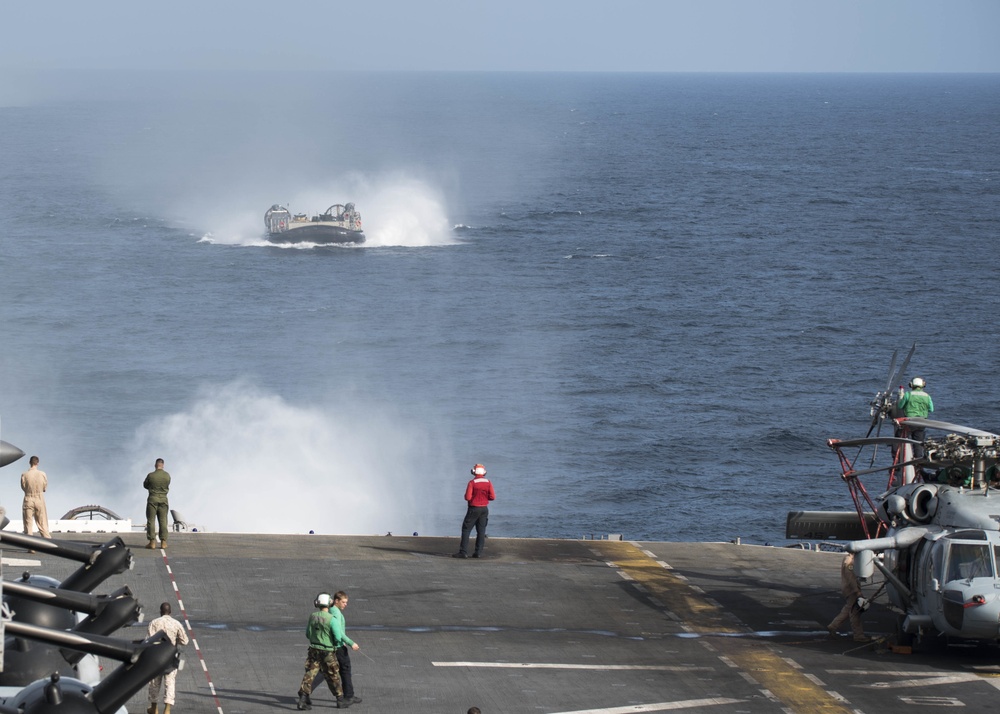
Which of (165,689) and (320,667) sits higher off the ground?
(320,667)

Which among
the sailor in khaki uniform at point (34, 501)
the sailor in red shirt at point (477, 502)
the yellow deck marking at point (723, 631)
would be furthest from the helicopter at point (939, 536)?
the sailor in khaki uniform at point (34, 501)

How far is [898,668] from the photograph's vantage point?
69.2 ft

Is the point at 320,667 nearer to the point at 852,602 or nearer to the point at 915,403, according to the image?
the point at 852,602

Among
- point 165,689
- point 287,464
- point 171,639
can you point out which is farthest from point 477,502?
point 287,464

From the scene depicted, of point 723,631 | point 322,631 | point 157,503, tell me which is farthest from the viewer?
point 157,503

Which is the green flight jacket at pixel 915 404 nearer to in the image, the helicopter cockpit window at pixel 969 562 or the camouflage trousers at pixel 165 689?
the helicopter cockpit window at pixel 969 562

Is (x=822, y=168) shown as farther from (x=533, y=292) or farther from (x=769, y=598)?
(x=769, y=598)

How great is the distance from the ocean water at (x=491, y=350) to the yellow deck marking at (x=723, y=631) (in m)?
24.4

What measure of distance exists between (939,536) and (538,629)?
6.65m

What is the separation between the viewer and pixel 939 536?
70.5ft

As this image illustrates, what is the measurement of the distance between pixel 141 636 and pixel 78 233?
343 feet

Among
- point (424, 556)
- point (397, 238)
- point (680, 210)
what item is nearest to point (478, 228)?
point (397, 238)

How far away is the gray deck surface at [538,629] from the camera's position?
19344mm

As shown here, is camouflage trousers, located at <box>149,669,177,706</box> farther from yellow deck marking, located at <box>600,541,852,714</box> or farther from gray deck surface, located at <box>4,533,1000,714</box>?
yellow deck marking, located at <box>600,541,852,714</box>
